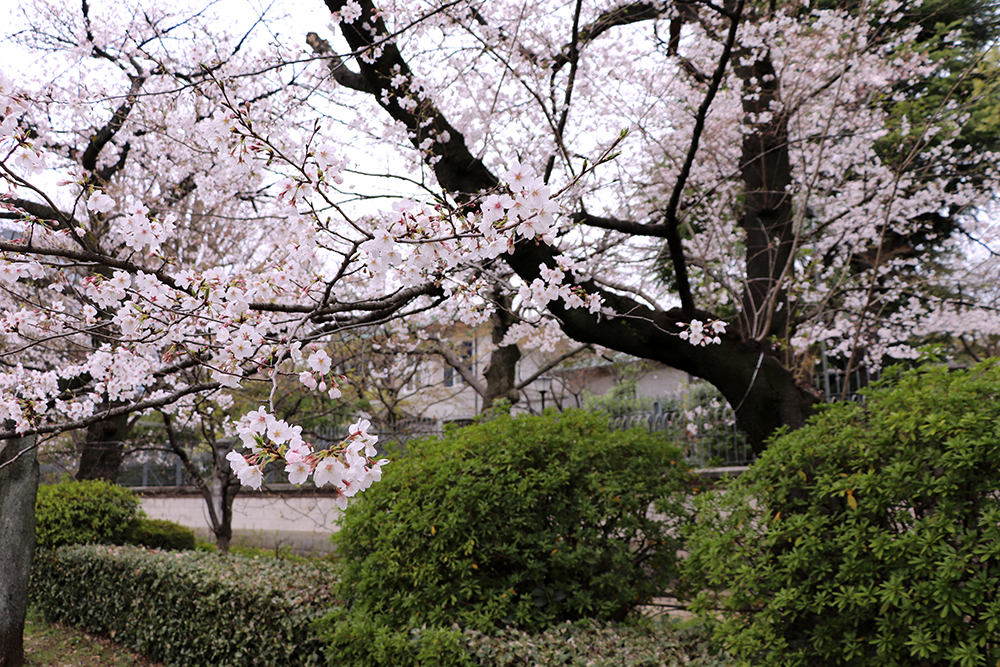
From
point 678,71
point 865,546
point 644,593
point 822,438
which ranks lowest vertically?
point 644,593

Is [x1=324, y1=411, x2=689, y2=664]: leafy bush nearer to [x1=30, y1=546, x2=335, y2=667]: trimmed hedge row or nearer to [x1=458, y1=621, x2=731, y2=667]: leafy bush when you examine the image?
[x1=458, y1=621, x2=731, y2=667]: leafy bush

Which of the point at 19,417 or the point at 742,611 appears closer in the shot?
the point at 742,611

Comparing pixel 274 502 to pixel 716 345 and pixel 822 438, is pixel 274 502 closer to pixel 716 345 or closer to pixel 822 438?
pixel 716 345

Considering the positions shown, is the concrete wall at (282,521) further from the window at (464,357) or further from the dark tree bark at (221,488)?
the window at (464,357)

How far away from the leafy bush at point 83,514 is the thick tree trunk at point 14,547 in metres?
1.74

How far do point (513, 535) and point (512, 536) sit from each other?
0.14ft

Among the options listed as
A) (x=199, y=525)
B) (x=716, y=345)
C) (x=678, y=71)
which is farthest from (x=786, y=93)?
(x=199, y=525)

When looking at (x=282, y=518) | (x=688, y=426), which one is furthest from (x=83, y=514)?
(x=688, y=426)

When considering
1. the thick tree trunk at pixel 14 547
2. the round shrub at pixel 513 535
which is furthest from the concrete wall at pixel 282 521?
the round shrub at pixel 513 535

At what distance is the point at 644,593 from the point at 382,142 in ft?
16.6

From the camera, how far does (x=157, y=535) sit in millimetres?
8289

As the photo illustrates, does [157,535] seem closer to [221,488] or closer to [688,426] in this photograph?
[221,488]

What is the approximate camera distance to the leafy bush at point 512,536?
3.64 m

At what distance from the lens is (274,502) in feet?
40.0
